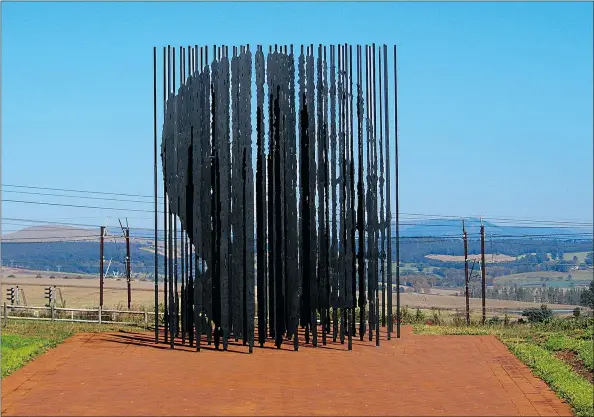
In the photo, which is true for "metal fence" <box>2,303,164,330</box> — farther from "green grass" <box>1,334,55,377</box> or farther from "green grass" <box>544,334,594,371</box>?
"green grass" <box>544,334,594,371</box>

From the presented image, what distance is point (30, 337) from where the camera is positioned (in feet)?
44.8

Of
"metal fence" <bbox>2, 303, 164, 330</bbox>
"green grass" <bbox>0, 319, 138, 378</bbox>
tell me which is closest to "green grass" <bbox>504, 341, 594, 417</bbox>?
"green grass" <bbox>0, 319, 138, 378</bbox>

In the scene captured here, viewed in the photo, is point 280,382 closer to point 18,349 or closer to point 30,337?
point 18,349

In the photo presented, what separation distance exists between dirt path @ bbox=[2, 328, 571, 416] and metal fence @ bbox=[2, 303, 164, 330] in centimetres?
367

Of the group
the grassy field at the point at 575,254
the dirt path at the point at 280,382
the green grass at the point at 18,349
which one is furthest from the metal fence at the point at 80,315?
the grassy field at the point at 575,254

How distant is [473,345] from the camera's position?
43.0 feet

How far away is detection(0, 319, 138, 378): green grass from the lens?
11492 mm

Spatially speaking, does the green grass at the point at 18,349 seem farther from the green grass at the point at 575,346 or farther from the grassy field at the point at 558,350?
the green grass at the point at 575,346

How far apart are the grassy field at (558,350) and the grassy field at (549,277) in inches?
2141

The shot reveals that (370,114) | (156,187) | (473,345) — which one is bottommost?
(473,345)

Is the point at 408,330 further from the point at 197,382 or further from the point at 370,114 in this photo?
the point at 197,382

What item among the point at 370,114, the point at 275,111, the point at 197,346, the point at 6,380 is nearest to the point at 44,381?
the point at 6,380

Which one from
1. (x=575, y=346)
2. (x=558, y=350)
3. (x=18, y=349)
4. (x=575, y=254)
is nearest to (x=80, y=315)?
(x=18, y=349)

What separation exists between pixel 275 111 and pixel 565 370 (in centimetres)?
472
